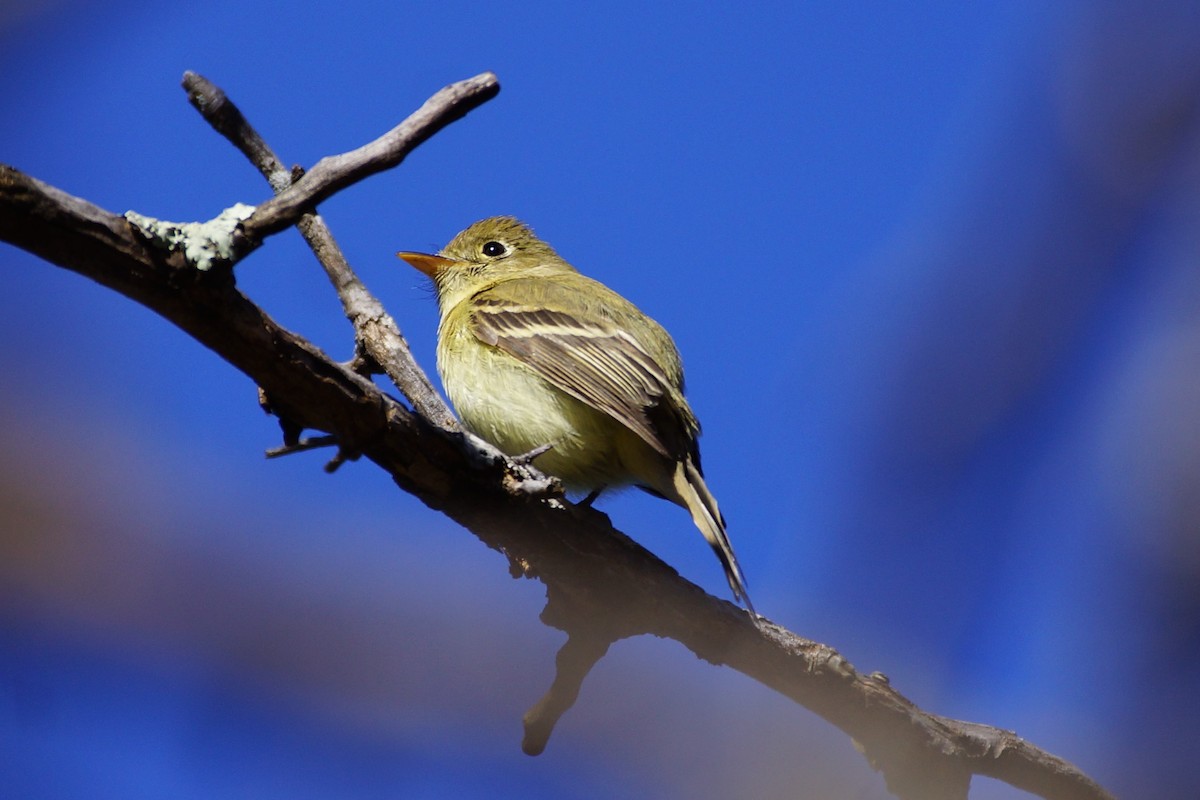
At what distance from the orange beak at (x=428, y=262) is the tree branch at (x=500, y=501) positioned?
2.86m

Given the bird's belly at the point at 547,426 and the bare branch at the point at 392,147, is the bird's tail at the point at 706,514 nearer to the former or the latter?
the bird's belly at the point at 547,426

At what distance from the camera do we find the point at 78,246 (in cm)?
302

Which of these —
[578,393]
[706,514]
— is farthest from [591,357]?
[706,514]

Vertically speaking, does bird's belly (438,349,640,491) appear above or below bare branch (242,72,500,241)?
above

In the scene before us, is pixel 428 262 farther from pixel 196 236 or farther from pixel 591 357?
pixel 196 236

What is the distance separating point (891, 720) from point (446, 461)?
1958mm

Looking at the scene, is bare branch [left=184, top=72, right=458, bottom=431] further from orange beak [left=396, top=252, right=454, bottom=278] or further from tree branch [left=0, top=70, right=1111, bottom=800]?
orange beak [left=396, top=252, right=454, bottom=278]

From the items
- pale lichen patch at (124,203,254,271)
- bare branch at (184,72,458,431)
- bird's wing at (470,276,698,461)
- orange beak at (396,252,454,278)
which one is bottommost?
pale lichen patch at (124,203,254,271)

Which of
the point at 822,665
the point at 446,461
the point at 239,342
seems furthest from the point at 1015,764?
the point at 239,342

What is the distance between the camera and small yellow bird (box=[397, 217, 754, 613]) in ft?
18.4

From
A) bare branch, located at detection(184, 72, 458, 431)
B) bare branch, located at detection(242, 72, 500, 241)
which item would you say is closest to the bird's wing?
bare branch, located at detection(184, 72, 458, 431)

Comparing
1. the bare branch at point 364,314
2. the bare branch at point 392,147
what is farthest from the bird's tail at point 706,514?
the bare branch at point 392,147

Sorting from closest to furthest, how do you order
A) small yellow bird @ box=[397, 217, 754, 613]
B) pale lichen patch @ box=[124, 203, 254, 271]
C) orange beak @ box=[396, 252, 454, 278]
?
pale lichen patch @ box=[124, 203, 254, 271] < small yellow bird @ box=[397, 217, 754, 613] < orange beak @ box=[396, 252, 454, 278]

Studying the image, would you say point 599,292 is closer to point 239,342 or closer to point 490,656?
point 239,342
